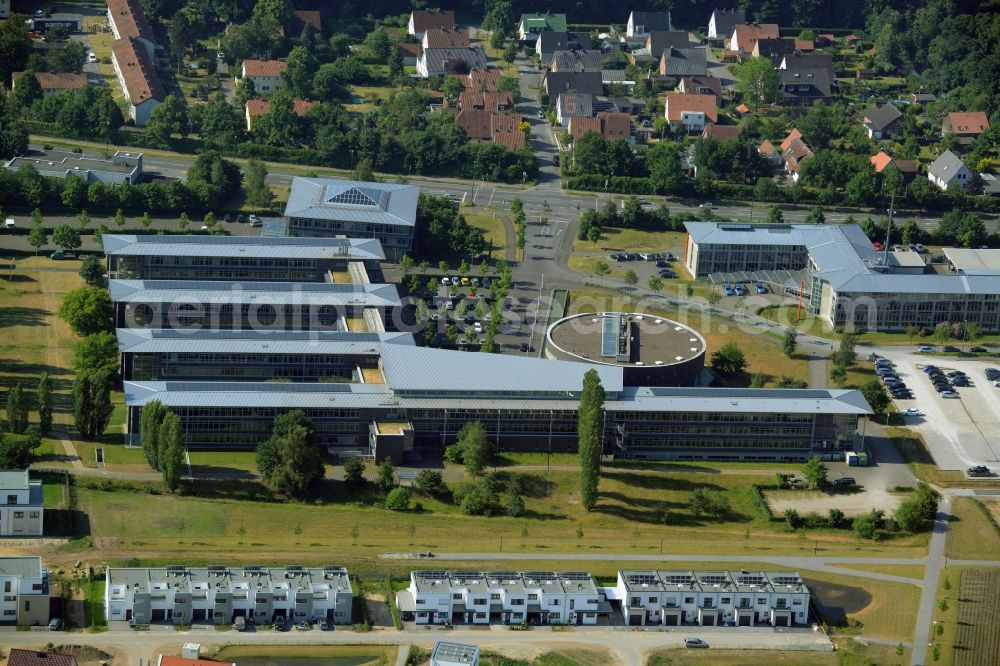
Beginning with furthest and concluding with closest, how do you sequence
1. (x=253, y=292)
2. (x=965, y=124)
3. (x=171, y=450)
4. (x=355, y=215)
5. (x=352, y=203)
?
(x=965, y=124), (x=352, y=203), (x=355, y=215), (x=253, y=292), (x=171, y=450)

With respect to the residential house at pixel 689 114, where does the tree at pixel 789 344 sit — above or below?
below

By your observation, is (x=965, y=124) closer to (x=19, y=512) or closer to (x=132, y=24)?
(x=132, y=24)

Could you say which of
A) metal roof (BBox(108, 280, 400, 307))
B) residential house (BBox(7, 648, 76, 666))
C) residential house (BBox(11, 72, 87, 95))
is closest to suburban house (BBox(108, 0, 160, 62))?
residential house (BBox(11, 72, 87, 95))

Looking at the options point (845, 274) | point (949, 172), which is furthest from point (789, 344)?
point (949, 172)

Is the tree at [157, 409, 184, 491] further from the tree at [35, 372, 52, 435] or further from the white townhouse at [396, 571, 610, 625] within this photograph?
the white townhouse at [396, 571, 610, 625]

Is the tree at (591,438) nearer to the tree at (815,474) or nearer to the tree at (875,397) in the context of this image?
the tree at (815,474)

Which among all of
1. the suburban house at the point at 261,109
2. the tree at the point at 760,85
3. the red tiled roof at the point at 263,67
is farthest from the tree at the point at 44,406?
the tree at the point at 760,85
